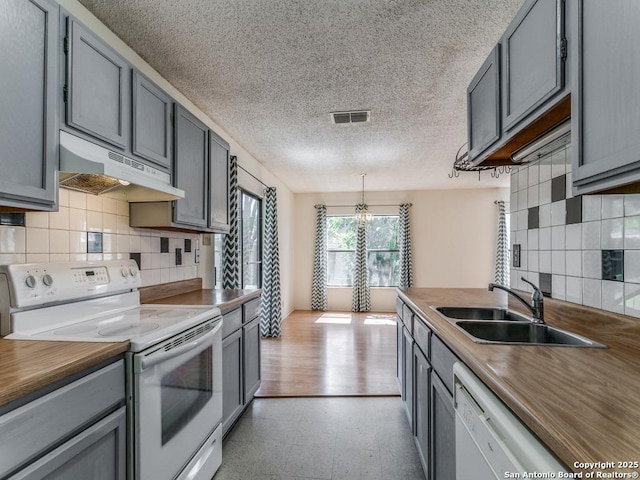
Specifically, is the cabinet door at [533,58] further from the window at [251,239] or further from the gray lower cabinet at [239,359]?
the window at [251,239]

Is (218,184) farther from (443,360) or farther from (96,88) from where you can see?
(443,360)

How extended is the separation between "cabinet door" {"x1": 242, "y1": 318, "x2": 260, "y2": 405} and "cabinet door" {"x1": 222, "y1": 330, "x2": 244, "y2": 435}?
0.28ft

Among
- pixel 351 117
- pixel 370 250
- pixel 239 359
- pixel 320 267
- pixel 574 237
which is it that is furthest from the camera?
pixel 370 250

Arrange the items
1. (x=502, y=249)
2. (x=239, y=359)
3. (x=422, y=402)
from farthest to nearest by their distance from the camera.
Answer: (x=502, y=249), (x=239, y=359), (x=422, y=402)

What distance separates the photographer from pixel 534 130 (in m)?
1.39

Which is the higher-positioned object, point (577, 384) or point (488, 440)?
point (577, 384)

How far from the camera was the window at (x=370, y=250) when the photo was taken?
6688 millimetres

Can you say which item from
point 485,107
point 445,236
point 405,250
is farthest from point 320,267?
point 485,107

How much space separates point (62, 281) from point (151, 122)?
962 millimetres

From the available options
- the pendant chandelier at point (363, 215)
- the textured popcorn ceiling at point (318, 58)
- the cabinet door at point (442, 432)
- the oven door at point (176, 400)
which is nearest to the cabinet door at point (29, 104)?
the textured popcorn ceiling at point (318, 58)

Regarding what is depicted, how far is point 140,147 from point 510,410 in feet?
6.34

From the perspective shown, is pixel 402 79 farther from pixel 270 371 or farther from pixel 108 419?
pixel 270 371

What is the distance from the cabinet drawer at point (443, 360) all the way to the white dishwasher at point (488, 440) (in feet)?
0.39

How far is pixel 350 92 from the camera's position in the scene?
8.25 feet
